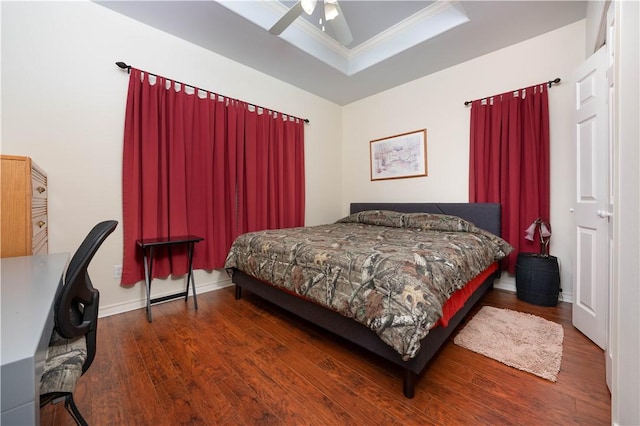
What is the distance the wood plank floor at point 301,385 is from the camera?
48.5 inches

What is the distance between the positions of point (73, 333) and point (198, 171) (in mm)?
2215

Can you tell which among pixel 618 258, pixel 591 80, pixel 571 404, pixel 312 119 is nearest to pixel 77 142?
pixel 312 119

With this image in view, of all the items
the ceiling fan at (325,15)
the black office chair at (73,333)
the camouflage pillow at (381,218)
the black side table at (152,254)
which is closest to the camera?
the black office chair at (73,333)

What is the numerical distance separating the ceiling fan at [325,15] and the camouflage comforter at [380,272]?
187 centimetres

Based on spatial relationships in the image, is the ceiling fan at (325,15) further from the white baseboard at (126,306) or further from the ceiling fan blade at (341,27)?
the white baseboard at (126,306)

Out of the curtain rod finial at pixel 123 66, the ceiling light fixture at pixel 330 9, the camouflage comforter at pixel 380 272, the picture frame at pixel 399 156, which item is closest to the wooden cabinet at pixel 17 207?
the curtain rod finial at pixel 123 66

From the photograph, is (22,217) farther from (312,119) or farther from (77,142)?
(312,119)

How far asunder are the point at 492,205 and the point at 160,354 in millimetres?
3512

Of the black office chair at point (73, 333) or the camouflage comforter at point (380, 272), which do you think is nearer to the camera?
the black office chair at point (73, 333)

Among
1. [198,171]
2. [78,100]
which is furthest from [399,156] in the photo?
[78,100]

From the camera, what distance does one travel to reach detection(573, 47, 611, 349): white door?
170cm

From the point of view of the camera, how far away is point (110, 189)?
93.0 inches

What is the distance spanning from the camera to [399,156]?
Answer: 152 inches

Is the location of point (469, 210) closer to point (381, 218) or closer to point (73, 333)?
point (381, 218)
